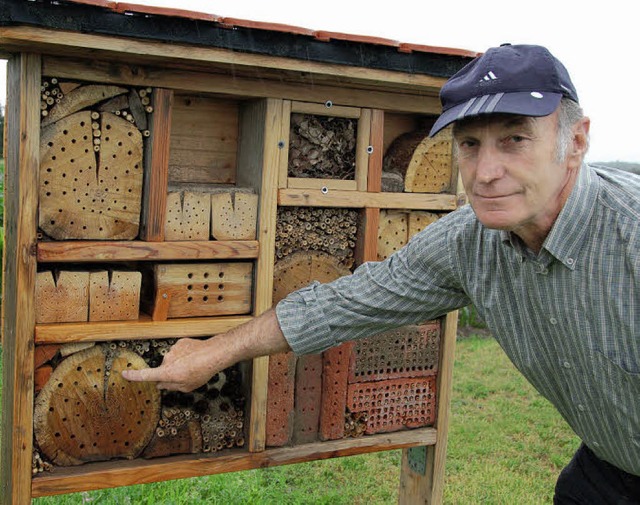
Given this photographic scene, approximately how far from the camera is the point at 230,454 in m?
3.52

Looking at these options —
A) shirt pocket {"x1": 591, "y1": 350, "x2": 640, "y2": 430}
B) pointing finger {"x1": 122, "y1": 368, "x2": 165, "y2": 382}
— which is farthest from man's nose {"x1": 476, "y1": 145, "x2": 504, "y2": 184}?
pointing finger {"x1": 122, "y1": 368, "x2": 165, "y2": 382}

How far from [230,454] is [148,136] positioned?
1476 mm

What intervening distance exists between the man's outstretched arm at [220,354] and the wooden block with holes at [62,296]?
357 mm

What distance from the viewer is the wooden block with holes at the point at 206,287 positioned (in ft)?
10.9

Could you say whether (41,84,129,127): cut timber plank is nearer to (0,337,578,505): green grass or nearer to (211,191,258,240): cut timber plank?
(211,191,258,240): cut timber plank

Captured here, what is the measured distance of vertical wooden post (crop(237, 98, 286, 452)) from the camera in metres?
3.39

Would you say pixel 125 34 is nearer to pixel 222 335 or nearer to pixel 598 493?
pixel 222 335

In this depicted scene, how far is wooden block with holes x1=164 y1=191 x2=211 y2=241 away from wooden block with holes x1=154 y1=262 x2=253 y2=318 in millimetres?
134

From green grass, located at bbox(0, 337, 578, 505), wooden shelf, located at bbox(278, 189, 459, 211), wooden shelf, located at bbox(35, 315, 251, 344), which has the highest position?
wooden shelf, located at bbox(278, 189, 459, 211)

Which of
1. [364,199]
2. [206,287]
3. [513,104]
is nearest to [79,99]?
[206,287]

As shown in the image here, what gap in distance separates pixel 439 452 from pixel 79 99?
2493 mm

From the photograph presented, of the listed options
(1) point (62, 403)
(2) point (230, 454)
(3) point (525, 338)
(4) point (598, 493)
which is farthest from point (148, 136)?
(4) point (598, 493)

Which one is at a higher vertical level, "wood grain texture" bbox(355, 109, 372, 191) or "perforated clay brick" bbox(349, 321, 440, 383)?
"wood grain texture" bbox(355, 109, 372, 191)

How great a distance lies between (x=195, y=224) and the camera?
10.9 ft
